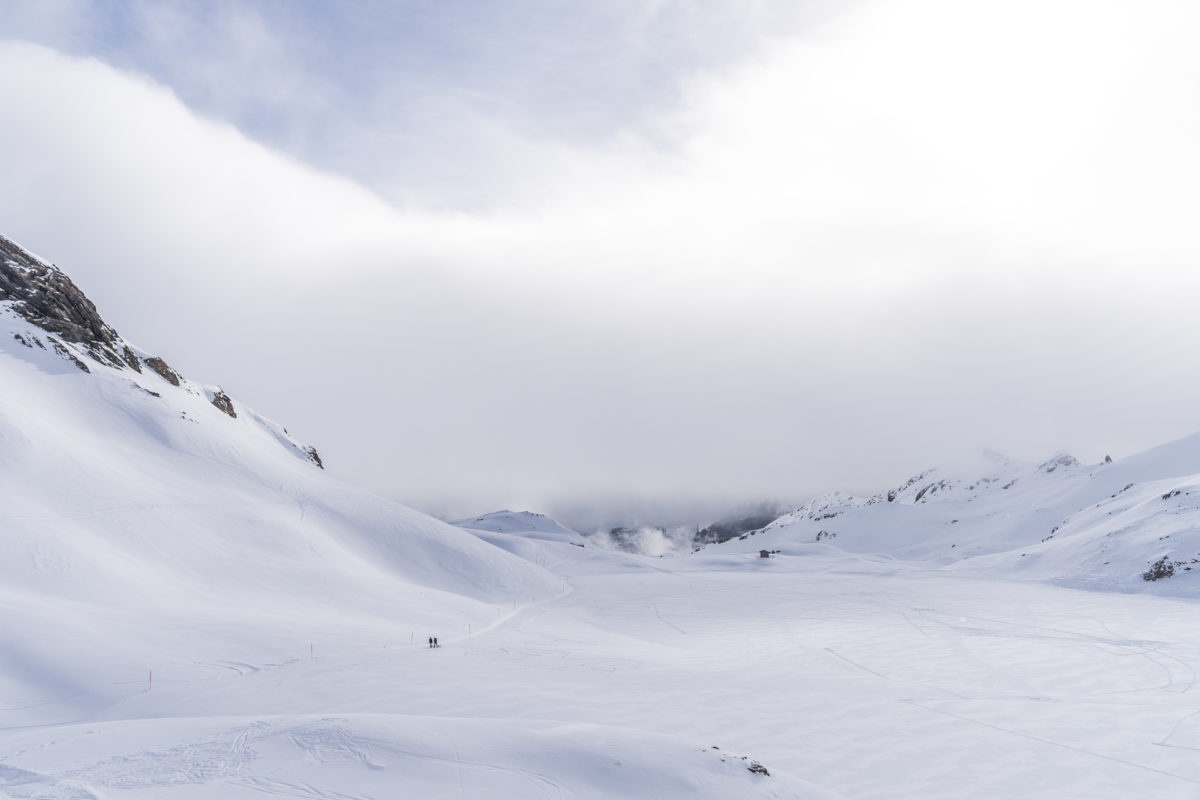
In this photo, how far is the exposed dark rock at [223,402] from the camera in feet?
272

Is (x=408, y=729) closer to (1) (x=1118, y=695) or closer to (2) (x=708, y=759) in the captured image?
(2) (x=708, y=759)

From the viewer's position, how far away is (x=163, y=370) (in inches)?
3017

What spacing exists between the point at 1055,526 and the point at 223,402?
119m

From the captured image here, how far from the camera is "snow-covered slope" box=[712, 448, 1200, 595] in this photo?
56594mm

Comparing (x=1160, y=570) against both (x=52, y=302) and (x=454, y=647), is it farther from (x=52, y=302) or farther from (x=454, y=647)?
(x=52, y=302)

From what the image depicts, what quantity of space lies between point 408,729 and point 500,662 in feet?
48.0

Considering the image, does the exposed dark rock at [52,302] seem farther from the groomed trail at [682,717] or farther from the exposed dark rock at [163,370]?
the groomed trail at [682,717]

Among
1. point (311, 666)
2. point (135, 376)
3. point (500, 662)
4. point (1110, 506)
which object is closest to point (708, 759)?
point (500, 662)

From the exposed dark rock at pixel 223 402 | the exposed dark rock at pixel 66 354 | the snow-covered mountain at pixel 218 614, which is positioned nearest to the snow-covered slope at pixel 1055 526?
the snow-covered mountain at pixel 218 614

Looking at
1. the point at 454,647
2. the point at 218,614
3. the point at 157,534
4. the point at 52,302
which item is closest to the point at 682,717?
the point at 454,647

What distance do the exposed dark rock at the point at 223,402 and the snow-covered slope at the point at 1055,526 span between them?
89.0m

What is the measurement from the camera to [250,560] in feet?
151

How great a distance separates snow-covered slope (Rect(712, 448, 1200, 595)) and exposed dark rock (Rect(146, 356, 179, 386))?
93474 mm

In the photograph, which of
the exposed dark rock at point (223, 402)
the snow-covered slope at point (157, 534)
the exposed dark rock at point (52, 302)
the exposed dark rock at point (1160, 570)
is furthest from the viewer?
the exposed dark rock at point (223, 402)
